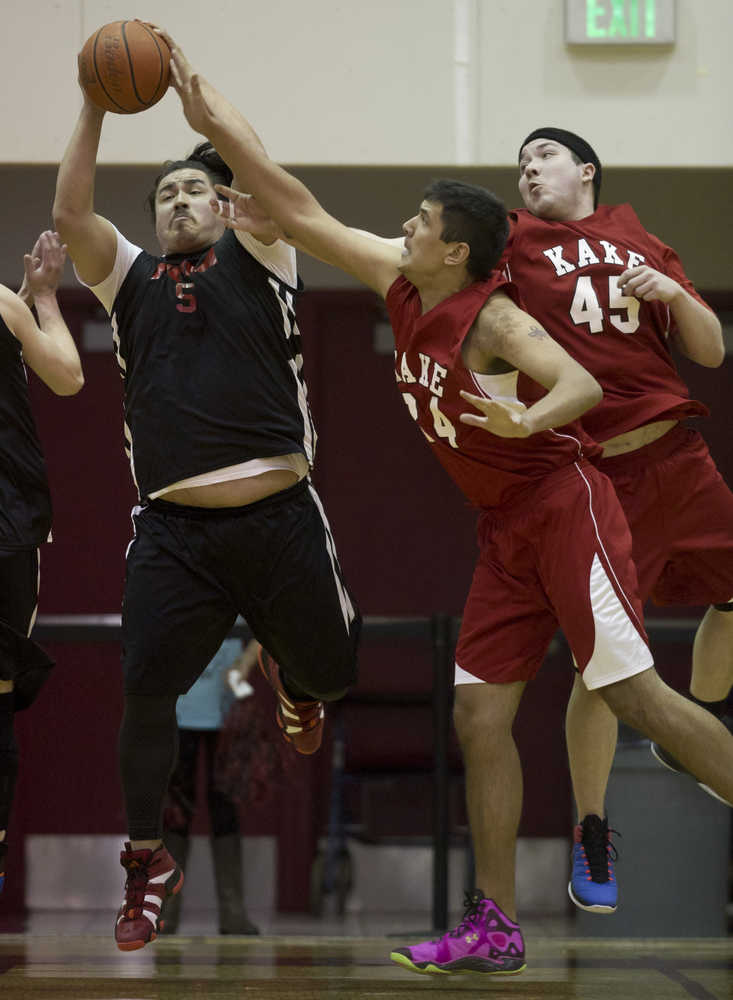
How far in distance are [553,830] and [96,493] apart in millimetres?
2985

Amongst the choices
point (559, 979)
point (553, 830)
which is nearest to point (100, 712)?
point (553, 830)

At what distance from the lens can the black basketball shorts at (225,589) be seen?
3.35m

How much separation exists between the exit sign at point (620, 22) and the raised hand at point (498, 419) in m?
3.00

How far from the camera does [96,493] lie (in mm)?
7246

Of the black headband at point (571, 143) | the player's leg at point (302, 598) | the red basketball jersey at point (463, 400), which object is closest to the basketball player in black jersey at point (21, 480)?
the player's leg at point (302, 598)

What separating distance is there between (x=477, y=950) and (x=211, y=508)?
1259mm

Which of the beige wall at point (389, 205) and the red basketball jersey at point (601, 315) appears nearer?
the red basketball jersey at point (601, 315)

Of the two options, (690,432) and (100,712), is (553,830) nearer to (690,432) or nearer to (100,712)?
(100,712)

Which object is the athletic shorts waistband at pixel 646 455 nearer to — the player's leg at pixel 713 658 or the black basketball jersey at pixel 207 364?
the player's leg at pixel 713 658

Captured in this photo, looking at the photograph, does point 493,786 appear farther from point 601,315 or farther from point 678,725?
point 601,315

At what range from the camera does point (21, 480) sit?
3.81 metres

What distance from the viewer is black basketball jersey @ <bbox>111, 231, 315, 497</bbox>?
11.1ft

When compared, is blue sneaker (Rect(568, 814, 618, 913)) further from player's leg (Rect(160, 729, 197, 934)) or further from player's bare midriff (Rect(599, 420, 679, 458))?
player's leg (Rect(160, 729, 197, 934))

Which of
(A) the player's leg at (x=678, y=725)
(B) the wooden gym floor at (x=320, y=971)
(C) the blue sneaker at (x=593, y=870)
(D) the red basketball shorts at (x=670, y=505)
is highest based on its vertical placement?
(D) the red basketball shorts at (x=670, y=505)
